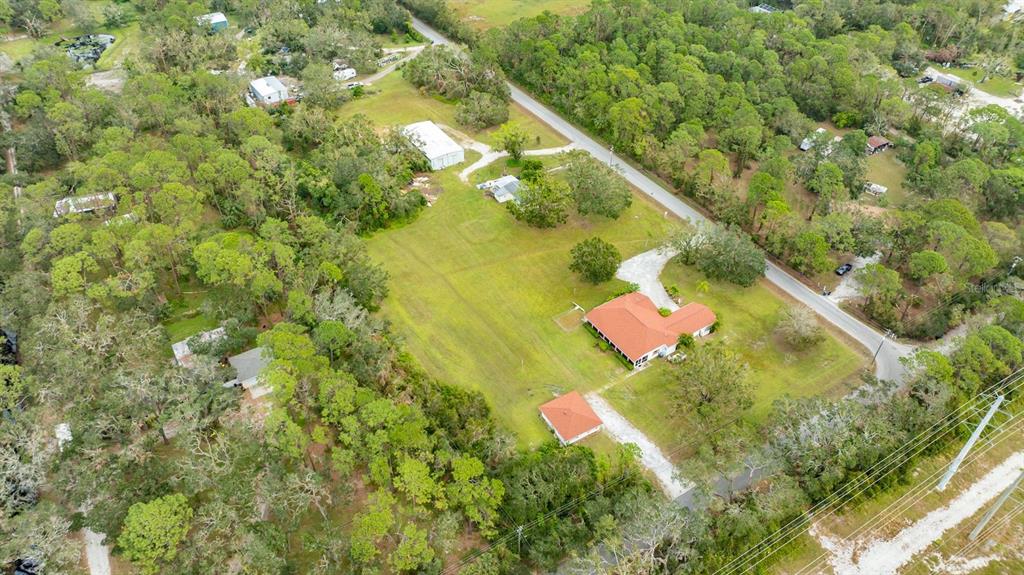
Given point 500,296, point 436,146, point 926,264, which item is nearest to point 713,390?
point 500,296

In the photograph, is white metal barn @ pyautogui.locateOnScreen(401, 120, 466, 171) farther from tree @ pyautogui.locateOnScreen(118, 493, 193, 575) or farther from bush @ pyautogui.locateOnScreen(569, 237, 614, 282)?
tree @ pyautogui.locateOnScreen(118, 493, 193, 575)

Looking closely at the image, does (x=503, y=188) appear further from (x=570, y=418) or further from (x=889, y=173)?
(x=889, y=173)

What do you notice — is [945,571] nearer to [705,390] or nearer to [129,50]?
[705,390]

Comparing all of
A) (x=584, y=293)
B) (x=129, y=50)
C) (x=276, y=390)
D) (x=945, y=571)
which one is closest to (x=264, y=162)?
(x=276, y=390)

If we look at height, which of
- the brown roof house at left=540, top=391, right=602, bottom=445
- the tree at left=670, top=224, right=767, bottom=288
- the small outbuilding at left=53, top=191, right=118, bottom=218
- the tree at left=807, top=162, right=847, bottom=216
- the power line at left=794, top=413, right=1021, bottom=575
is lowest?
the brown roof house at left=540, top=391, right=602, bottom=445

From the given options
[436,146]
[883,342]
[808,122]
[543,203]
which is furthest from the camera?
[436,146]

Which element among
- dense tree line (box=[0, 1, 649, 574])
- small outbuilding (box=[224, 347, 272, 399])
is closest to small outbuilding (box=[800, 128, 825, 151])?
dense tree line (box=[0, 1, 649, 574])
